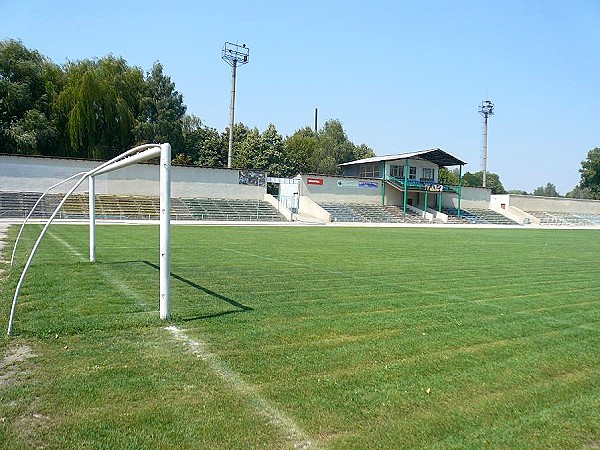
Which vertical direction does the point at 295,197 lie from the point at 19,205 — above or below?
above

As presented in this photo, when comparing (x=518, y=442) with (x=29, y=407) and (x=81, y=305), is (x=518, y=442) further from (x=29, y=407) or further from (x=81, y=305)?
(x=81, y=305)

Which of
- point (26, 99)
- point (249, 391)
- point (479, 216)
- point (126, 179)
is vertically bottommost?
point (249, 391)

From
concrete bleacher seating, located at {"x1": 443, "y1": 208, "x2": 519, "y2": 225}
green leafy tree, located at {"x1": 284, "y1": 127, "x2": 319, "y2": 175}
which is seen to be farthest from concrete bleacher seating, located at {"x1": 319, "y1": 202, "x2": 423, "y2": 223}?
green leafy tree, located at {"x1": 284, "y1": 127, "x2": 319, "y2": 175}

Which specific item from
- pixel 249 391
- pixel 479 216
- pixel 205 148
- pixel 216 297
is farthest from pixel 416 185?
pixel 249 391

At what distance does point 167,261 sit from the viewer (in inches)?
246

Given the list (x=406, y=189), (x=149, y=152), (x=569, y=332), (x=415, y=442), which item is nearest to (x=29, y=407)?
(x=415, y=442)

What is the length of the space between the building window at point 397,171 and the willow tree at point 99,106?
99.1ft

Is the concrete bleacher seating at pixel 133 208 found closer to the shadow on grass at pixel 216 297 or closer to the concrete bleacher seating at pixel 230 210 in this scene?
the concrete bleacher seating at pixel 230 210

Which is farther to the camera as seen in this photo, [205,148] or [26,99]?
[205,148]

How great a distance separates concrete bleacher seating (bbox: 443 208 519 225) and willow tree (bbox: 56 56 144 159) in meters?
38.5

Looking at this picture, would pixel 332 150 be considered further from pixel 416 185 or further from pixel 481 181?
pixel 481 181

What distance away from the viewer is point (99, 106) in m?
50.8

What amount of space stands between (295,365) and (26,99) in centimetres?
5255

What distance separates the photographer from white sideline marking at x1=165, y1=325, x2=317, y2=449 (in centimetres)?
334
